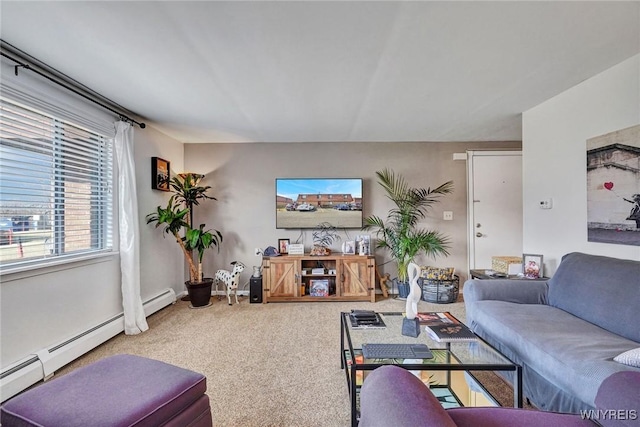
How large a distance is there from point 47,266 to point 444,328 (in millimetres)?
2823

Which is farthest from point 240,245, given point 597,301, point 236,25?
point 597,301

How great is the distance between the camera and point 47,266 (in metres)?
2.06

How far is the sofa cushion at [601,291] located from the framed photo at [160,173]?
13.4 feet

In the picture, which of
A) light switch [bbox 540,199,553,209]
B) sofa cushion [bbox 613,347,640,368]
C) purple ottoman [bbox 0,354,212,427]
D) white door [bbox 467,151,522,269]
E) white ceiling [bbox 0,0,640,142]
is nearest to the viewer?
purple ottoman [bbox 0,354,212,427]

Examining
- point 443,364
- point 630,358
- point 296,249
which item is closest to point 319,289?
point 296,249

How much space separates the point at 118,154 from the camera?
2795 millimetres

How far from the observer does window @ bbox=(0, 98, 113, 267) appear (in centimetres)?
187

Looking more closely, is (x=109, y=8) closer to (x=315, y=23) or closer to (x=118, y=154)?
(x=315, y=23)

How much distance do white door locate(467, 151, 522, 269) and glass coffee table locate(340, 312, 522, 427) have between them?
9.04 ft

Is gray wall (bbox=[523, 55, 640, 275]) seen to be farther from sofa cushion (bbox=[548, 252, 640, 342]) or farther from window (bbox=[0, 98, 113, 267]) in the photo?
window (bbox=[0, 98, 113, 267])

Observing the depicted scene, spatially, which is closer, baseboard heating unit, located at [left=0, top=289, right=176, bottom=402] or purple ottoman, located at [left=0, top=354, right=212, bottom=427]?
purple ottoman, located at [left=0, top=354, right=212, bottom=427]

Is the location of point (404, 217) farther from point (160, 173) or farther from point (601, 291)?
point (160, 173)

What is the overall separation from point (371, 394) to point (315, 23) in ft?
5.88

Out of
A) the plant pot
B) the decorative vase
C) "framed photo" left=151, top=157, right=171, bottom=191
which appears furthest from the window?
the decorative vase
